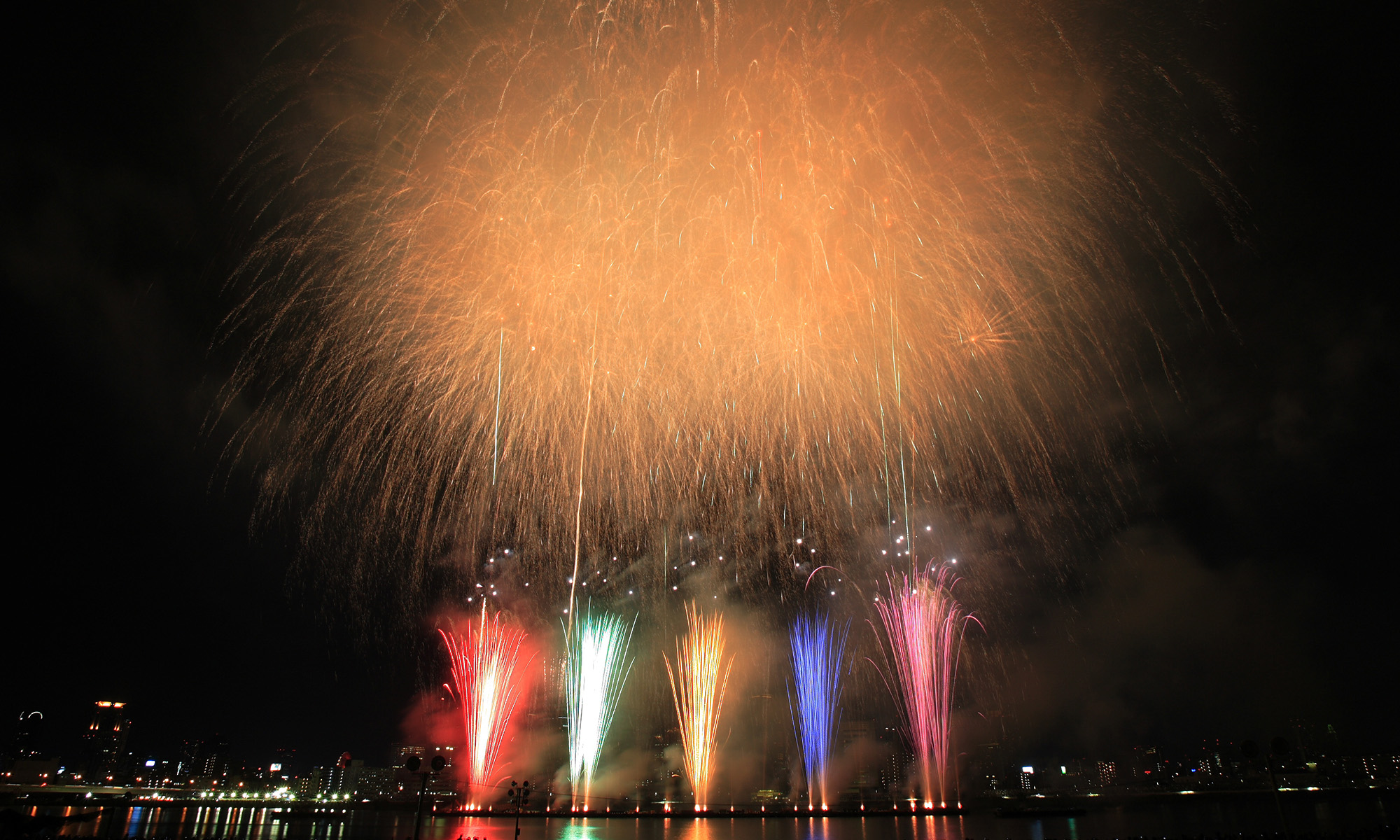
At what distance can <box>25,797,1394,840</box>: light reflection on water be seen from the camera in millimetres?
35656

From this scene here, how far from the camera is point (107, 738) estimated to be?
5217 inches

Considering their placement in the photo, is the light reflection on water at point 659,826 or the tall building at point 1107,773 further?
the tall building at point 1107,773

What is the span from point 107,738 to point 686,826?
14670 centimetres

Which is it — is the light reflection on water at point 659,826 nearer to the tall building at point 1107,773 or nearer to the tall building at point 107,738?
the tall building at point 1107,773

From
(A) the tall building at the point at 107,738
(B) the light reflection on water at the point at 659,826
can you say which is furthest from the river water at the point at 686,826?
(A) the tall building at the point at 107,738

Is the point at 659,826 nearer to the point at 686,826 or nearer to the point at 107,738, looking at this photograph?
the point at 686,826

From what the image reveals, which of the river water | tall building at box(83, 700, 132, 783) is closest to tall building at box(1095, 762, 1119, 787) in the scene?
the river water

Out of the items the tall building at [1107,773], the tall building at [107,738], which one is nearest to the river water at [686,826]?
the tall building at [1107,773]

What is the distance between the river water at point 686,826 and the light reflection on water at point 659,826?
10cm

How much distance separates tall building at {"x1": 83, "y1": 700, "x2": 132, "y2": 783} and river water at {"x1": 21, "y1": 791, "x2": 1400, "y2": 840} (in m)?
80.2

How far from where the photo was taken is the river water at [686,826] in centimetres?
3569

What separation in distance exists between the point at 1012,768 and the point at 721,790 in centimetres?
4118

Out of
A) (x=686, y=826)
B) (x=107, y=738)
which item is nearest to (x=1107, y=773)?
(x=686, y=826)

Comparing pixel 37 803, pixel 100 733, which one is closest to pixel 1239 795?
pixel 37 803
